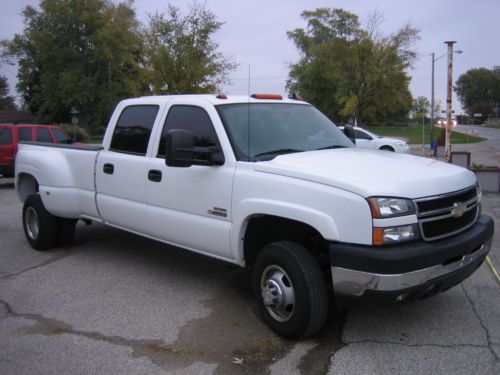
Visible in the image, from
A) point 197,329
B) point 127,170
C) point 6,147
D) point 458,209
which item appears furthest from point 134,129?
point 6,147

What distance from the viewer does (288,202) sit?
12.3ft

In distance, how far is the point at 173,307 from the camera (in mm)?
4680

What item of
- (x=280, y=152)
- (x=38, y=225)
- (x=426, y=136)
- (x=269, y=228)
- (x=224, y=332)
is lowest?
(x=224, y=332)

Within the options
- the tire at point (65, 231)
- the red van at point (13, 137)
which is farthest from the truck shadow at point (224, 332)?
the red van at point (13, 137)

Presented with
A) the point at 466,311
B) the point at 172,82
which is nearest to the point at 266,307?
the point at 466,311

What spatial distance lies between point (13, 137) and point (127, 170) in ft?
34.3

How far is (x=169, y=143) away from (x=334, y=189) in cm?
141

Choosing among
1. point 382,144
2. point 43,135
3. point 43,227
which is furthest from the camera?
point 382,144

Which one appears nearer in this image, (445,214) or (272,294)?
(445,214)

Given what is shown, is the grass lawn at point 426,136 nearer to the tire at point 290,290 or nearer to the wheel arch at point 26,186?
the wheel arch at point 26,186

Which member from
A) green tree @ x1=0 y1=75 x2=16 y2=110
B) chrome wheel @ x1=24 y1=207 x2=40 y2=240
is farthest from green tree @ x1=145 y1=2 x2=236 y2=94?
green tree @ x1=0 y1=75 x2=16 y2=110

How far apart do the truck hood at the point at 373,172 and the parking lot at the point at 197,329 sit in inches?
45.8

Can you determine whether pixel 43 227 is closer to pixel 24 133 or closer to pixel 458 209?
pixel 458 209

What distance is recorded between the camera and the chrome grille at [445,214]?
3.49 meters
